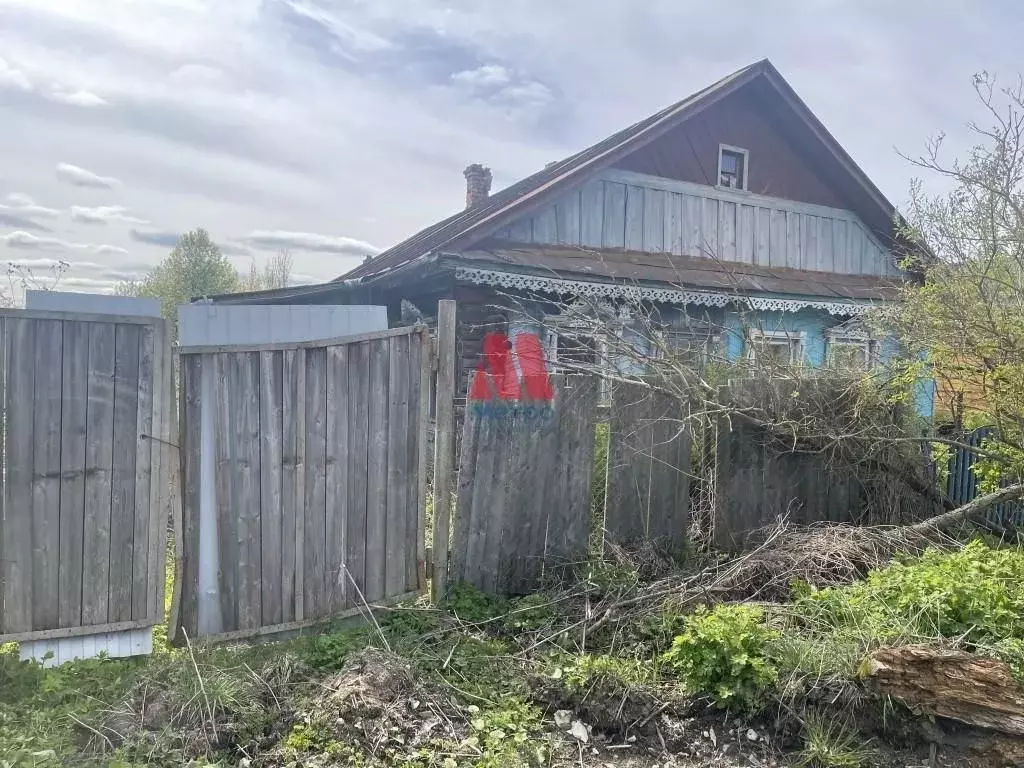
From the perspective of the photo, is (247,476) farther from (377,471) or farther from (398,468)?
(398,468)

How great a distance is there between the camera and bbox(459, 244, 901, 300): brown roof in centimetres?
863

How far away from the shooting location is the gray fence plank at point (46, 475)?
354 centimetres

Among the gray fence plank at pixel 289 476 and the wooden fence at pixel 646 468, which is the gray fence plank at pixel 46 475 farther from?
the wooden fence at pixel 646 468

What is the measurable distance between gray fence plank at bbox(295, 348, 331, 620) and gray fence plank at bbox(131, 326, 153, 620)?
80 cm

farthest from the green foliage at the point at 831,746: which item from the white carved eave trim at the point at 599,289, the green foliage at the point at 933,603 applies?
the white carved eave trim at the point at 599,289

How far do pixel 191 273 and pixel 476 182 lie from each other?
2361 cm

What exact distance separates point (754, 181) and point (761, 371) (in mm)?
7685

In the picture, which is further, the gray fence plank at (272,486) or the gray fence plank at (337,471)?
the gray fence plank at (337,471)

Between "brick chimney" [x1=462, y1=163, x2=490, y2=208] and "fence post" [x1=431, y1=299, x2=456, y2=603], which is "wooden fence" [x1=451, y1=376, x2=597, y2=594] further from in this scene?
"brick chimney" [x1=462, y1=163, x2=490, y2=208]

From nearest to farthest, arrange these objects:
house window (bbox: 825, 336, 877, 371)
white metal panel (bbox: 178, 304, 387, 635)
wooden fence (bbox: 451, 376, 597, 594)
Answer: wooden fence (bbox: 451, 376, 597, 594), white metal panel (bbox: 178, 304, 387, 635), house window (bbox: 825, 336, 877, 371)

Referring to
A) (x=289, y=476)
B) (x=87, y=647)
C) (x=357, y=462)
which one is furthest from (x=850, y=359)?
(x=87, y=647)

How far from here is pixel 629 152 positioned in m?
10.0

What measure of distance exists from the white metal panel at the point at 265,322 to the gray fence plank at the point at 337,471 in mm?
1725

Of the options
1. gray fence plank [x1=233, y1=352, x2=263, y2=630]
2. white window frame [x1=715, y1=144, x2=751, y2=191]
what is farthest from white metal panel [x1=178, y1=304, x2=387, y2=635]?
white window frame [x1=715, y1=144, x2=751, y2=191]
